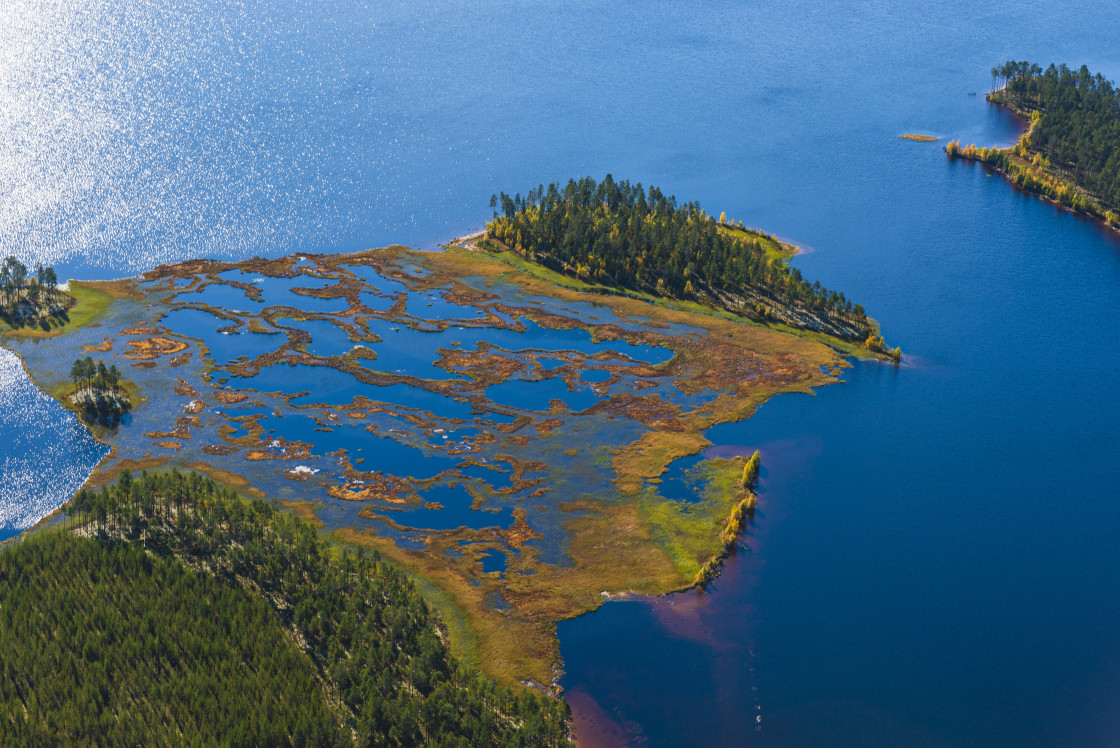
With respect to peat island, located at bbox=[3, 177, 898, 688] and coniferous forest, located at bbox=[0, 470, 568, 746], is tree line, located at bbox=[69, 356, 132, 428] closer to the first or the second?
peat island, located at bbox=[3, 177, 898, 688]

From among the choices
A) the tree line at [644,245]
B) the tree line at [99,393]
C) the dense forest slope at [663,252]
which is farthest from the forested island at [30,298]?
the tree line at [644,245]

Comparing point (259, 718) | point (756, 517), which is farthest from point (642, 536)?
point (259, 718)

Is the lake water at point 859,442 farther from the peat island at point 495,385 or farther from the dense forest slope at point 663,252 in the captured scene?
the dense forest slope at point 663,252

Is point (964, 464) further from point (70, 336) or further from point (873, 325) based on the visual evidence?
point (70, 336)

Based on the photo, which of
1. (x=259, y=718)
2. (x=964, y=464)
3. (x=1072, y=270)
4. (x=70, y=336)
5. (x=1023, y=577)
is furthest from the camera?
(x=1072, y=270)

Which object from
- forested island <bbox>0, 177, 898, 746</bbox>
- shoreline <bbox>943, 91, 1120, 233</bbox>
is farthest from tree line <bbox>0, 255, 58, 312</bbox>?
shoreline <bbox>943, 91, 1120, 233</bbox>
